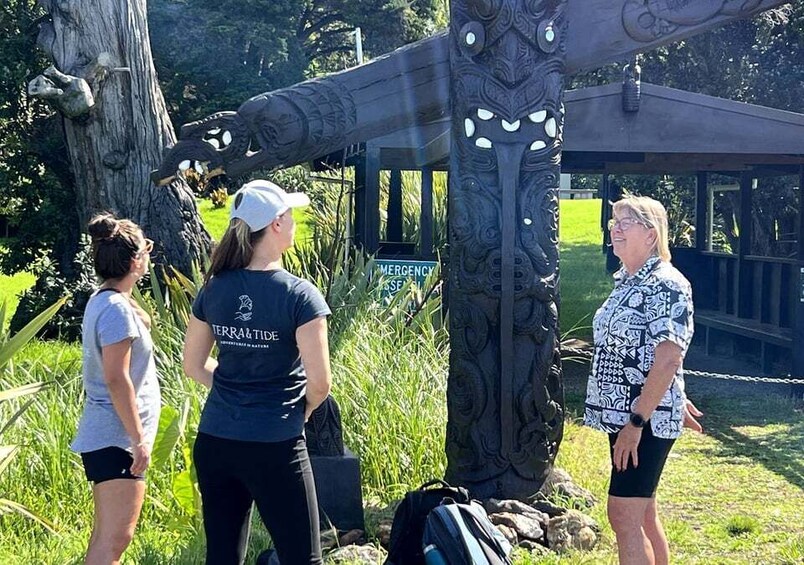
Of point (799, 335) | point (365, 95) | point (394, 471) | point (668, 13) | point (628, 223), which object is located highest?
point (668, 13)

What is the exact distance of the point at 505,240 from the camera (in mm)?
5992

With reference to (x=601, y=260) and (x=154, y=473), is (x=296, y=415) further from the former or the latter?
(x=601, y=260)

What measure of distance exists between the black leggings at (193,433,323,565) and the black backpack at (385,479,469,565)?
0.62 metres

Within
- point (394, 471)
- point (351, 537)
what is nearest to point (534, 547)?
point (351, 537)

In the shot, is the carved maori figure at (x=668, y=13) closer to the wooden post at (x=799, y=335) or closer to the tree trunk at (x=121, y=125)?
the wooden post at (x=799, y=335)

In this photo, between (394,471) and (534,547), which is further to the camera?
(394,471)

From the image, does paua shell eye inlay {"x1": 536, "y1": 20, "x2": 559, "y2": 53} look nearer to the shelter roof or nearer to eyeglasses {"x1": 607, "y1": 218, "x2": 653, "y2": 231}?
eyeglasses {"x1": 607, "y1": 218, "x2": 653, "y2": 231}

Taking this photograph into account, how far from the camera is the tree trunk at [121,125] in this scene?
11.5 metres

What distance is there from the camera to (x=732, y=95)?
16.1 metres

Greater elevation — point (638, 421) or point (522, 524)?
point (638, 421)

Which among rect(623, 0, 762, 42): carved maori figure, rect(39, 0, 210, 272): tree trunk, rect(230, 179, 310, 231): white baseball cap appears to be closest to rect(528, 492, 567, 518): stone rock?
rect(623, 0, 762, 42): carved maori figure

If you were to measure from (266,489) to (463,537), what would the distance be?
79cm

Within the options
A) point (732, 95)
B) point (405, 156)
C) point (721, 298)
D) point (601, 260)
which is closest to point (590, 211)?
point (601, 260)

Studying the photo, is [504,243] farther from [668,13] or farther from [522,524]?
[668,13]
